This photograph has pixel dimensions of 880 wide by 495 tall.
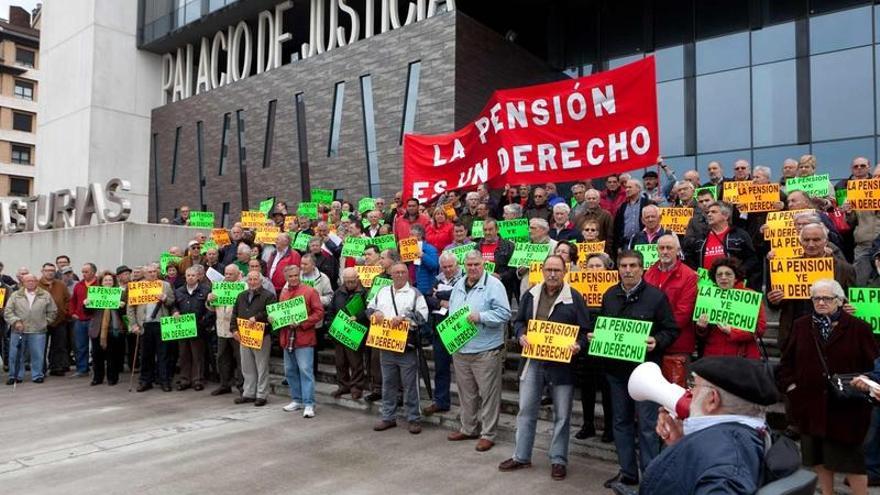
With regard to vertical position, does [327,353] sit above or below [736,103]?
below

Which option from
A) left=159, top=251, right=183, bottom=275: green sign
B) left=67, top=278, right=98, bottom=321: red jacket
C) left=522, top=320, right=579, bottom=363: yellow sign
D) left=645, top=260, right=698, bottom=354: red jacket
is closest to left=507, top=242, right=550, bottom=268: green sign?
left=522, top=320, right=579, bottom=363: yellow sign

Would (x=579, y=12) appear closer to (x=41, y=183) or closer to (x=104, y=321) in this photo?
(x=104, y=321)

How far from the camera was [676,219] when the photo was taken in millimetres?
8289

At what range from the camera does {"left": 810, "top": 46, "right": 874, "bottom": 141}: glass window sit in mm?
15266

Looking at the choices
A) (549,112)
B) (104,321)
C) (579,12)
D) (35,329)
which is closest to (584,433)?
(549,112)

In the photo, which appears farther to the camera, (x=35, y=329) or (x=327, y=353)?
(x=35, y=329)

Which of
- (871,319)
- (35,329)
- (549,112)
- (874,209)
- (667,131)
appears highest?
(667,131)

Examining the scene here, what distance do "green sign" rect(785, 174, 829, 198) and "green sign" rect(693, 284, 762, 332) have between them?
125 inches

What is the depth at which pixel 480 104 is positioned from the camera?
62.3ft

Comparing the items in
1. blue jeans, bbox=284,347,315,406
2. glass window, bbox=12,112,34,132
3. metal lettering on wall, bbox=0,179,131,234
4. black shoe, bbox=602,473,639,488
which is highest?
glass window, bbox=12,112,34,132

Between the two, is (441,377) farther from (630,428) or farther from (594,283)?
(630,428)

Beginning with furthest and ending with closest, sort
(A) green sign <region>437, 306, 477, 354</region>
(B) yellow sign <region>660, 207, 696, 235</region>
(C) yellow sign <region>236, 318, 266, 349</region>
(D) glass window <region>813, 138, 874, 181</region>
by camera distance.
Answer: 1. (D) glass window <region>813, 138, 874, 181</region>
2. (C) yellow sign <region>236, 318, 266, 349</region>
3. (B) yellow sign <region>660, 207, 696, 235</region>
4. (A) green sign <region>437, 306, 477, 354</region>

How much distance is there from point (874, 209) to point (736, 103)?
415 inches

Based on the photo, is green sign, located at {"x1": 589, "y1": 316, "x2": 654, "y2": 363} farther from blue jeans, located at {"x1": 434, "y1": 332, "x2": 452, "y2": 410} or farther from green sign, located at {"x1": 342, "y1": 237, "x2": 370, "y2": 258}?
green sign, located at {"x1": 342, "y1": 237, "x2": 370, "y2": 258}
